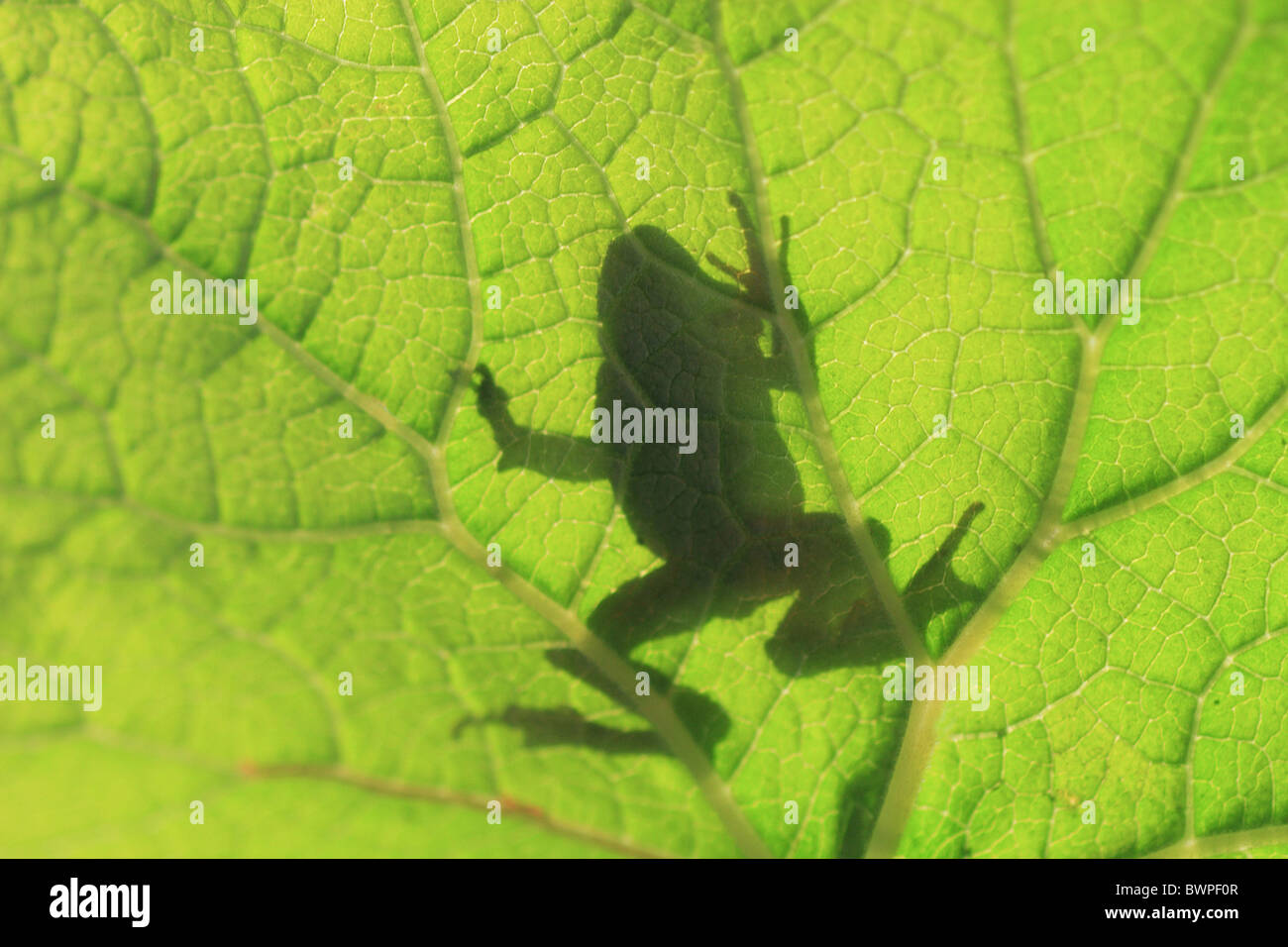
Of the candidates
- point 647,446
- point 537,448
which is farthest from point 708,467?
point 537,448

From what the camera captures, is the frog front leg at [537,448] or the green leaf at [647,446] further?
the frog front leg at [537,448]

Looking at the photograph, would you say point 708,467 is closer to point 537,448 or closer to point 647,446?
point 647,446

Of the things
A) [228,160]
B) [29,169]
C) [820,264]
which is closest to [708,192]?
[820,264]

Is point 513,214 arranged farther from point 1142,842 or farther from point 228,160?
point 1142,842

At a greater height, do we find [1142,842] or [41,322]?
[41,322]
